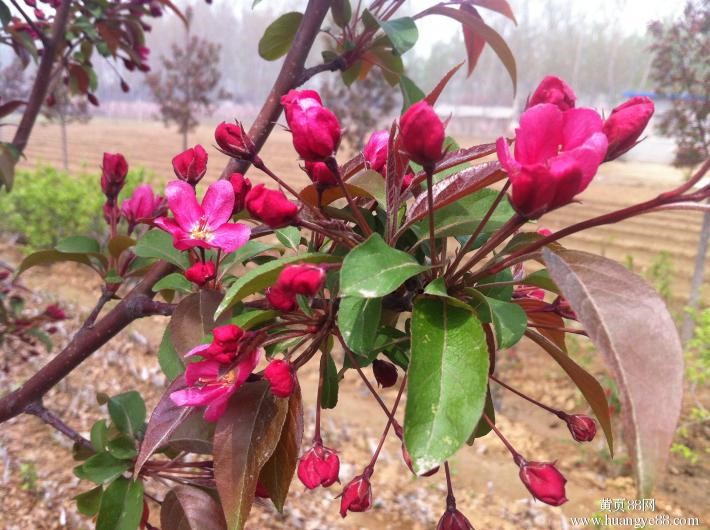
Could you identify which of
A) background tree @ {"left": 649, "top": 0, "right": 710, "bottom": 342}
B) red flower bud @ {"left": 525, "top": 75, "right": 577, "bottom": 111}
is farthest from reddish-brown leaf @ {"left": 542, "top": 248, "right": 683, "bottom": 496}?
background tree @ {"left": 649, "top": 0, "right": 710, "bottom": 342}

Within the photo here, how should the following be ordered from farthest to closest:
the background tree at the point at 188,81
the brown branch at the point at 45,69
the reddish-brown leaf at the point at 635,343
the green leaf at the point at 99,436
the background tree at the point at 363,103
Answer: the background tree at the point at 363,103 → the background tree at the point at 188,81 → the brown branch at the point at 45,69 → the green leaf at the point at 99,436 → the reddish-brown leaf at the point at 635,343

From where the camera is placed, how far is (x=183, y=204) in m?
0.62

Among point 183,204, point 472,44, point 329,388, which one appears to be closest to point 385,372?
point 329,388

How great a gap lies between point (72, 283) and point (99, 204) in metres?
0.91

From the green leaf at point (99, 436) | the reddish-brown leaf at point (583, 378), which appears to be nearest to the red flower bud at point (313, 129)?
the reddish-brown leaf at point (583, 378)

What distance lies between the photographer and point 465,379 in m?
0.42

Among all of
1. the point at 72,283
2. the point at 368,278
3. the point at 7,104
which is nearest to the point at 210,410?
the point at 368,278

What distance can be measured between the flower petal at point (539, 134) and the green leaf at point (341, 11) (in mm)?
570

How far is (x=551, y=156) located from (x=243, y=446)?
359 mm

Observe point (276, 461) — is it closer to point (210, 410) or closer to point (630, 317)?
point (210, 410)

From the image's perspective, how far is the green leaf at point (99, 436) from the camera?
94cm

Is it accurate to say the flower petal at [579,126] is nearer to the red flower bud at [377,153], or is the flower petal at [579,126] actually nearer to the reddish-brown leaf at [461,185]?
the reddish-brown leaf at [461,185]

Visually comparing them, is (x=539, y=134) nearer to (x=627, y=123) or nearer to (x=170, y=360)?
(x=627, y=123)

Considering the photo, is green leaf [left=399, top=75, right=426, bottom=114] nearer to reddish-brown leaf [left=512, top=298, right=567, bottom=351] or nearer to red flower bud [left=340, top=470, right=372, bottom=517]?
reddish-brown leaf [left=512, top=298, right=567, bottom=351]
